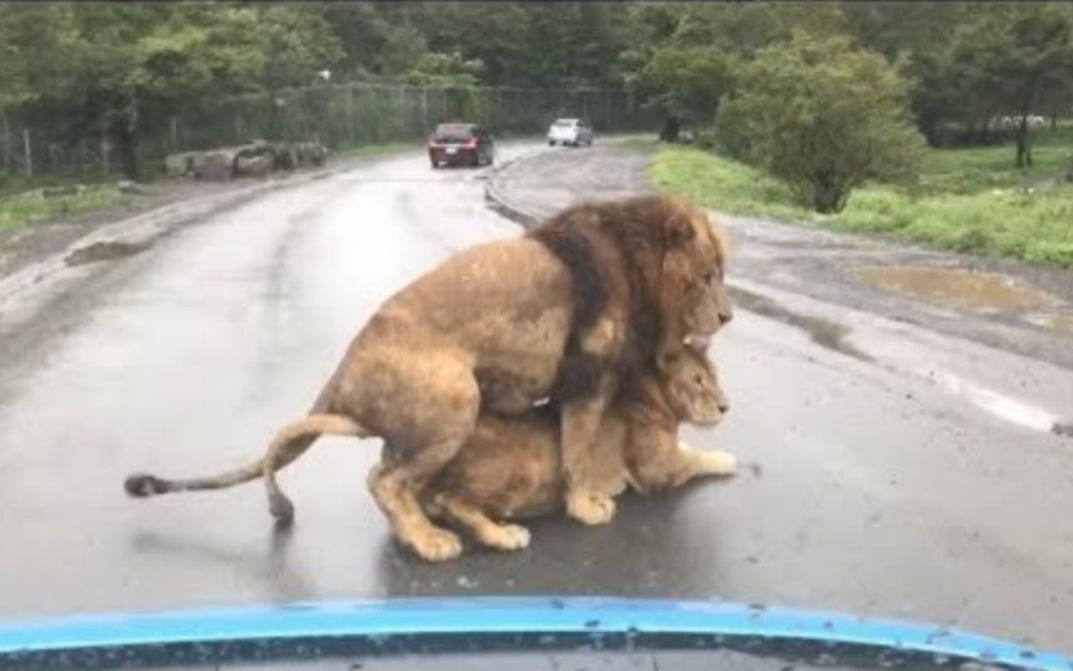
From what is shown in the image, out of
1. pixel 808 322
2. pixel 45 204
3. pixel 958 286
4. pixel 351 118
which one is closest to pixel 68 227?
pixel 45 204

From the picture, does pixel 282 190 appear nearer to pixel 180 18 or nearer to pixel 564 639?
pixel 180 18

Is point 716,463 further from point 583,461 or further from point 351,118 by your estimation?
point 351,118

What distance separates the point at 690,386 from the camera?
691 cm

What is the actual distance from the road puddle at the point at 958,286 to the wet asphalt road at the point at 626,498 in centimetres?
64

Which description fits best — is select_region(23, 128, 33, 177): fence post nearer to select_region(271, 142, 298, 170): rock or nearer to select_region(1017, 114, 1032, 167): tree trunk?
select_region(271, 142, 298, 170): rock

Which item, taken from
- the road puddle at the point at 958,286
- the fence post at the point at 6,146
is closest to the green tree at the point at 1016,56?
the road puddle at the point at 958,286

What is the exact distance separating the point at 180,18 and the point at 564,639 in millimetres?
47596

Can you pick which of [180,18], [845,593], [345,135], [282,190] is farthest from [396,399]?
[345,135]

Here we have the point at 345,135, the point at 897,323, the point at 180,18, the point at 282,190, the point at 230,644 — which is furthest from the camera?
the point at 345,135

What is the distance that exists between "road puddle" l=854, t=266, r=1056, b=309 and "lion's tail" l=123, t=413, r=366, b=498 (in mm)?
9745

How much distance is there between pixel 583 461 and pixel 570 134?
6452cm

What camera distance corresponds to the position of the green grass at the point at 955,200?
20.1 metres

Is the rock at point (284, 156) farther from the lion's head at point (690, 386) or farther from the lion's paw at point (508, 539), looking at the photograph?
the lion's paw at point (508, 539)

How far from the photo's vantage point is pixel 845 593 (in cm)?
621
